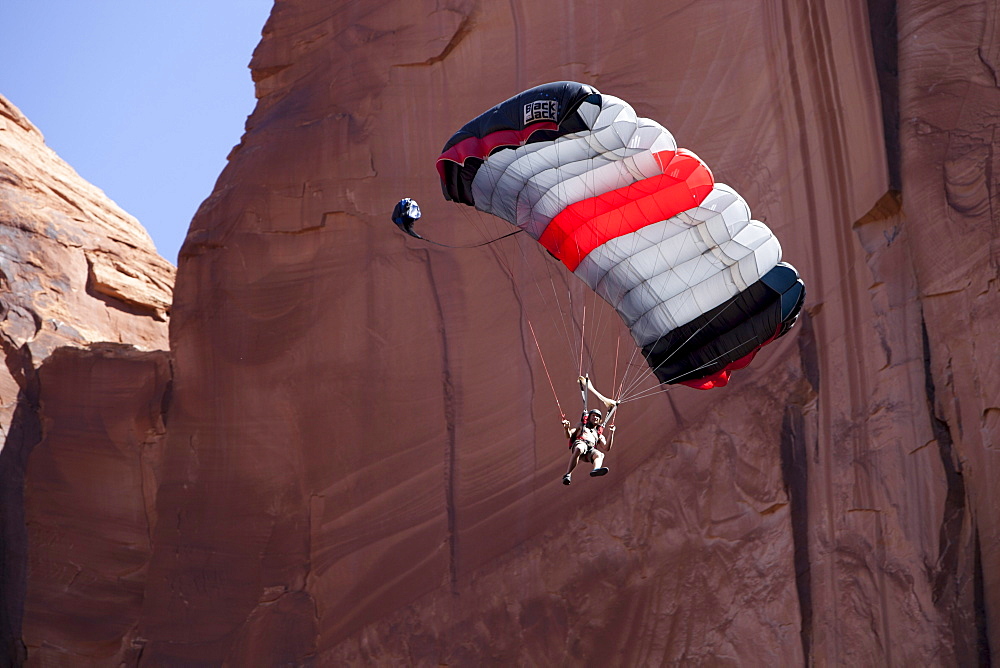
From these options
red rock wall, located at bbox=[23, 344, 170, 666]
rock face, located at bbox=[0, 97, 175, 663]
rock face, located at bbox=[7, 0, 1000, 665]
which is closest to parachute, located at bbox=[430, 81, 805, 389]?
rock face, located at bbox=[7, 0, 1000, 665]

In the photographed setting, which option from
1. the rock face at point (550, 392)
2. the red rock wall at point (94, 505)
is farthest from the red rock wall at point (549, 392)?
the red rock wall at point (94, 505)

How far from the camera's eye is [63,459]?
1703 cm

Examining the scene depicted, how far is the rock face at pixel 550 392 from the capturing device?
1182cm

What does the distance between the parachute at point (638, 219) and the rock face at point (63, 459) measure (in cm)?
760

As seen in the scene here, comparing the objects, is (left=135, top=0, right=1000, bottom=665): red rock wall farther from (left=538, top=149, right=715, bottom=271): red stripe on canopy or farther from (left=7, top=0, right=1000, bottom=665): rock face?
(left=538, top=149, right=715, bottom=271): red stripe on canopy

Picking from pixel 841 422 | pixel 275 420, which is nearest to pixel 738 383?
pixel 841 422

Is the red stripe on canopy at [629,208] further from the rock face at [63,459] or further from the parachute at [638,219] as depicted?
the rock face at [63,459]

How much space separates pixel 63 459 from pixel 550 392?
7.68 m

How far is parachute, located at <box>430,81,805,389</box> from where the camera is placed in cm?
1023

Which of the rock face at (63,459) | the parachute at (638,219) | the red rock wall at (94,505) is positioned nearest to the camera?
the parachute at (638,219)

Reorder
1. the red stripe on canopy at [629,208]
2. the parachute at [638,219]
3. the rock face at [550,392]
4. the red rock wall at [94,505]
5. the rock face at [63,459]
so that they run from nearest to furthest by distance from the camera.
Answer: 1. the parachute at [638,219]
2. the red stripe on canopy at [629,208]
3. the rock face at [550,392]
4. the red rock wall at [94,505]
5. the rock face at [63,459]

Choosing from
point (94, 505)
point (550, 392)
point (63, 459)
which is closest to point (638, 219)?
point (550, 392)

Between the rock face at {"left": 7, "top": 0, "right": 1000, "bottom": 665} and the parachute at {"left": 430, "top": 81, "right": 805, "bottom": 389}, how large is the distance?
6.33 ft

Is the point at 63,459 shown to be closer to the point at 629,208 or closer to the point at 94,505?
the point at 94,505
